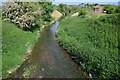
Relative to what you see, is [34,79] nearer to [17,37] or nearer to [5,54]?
[5,54]

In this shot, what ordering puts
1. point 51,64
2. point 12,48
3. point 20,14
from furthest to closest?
point 20,14, point 12,48, point 51,64

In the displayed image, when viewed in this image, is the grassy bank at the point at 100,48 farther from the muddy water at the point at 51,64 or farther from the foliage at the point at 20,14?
the foliage at the point at 20,14

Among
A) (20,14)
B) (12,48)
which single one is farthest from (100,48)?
(20,14)

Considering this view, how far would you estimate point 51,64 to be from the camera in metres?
10.8

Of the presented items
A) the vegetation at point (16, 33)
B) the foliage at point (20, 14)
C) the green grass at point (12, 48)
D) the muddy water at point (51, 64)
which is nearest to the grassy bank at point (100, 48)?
the muddy water at point (51, 64)

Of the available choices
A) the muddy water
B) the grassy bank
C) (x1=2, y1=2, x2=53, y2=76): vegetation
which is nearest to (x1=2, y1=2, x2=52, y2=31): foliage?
(x1=2, y1=2, x2=53, y2=76): vegetation

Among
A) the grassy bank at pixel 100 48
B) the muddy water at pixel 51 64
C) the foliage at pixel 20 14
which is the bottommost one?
the muddy water at pixel 51 64

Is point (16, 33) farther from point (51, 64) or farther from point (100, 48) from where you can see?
point (100, 48)

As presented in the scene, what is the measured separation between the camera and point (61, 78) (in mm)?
8977

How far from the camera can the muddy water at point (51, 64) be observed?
938 cm

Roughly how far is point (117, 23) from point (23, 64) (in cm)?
1103

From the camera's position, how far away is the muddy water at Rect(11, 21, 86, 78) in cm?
938

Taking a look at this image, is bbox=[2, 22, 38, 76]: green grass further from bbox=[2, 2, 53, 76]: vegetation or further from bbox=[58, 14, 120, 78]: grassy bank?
bbox=[58, 14, 120, 78]: grassy bank

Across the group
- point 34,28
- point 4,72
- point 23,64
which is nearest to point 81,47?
point 23,64
